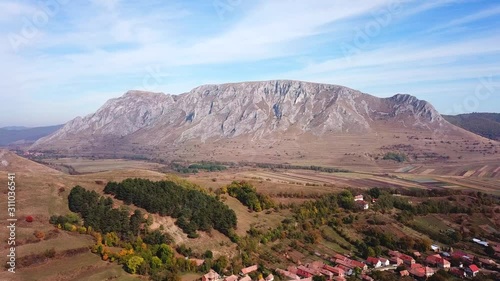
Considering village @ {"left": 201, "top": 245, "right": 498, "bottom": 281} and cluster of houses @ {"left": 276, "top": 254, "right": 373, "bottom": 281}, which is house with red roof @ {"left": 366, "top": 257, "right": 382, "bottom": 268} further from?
cluster of houses @ {"left": 276, "top": 254, "right": 373, "bottom": 281}

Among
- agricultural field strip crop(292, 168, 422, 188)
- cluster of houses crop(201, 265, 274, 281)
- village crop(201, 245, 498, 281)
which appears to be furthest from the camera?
agricultural field strip crop(292, 168, 422, 188)

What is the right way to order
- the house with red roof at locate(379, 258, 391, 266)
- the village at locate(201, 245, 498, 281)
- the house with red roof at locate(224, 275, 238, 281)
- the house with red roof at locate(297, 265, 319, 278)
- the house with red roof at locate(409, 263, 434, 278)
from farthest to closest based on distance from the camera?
the house with red roof at locate(379, 258, 391, 266)
the house with red roof at locate(409, 263, 434, 278)
the house with red roof at locate(297, 265, 319, 278)
the village at locate(201, 245, 498, 281)
the house with red roof at locate(224, 275, 238, 281)

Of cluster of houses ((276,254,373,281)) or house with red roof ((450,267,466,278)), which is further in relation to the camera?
house with red roof ((450,267,466,278))

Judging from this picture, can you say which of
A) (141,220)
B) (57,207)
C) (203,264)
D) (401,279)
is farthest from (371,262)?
(57,207)

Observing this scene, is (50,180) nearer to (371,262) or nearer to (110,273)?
(110,273)

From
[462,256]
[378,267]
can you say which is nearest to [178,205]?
[378,267]

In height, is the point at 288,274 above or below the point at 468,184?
below

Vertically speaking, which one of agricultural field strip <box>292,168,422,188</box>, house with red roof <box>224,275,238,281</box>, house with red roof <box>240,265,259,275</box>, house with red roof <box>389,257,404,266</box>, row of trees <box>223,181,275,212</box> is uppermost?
row of trees <box>223,181,275,212</box>

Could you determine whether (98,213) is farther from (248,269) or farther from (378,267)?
(378,267)

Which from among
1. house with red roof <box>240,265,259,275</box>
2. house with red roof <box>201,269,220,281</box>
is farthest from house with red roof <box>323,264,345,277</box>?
house with red roof <box>201,269,220,281</box>
